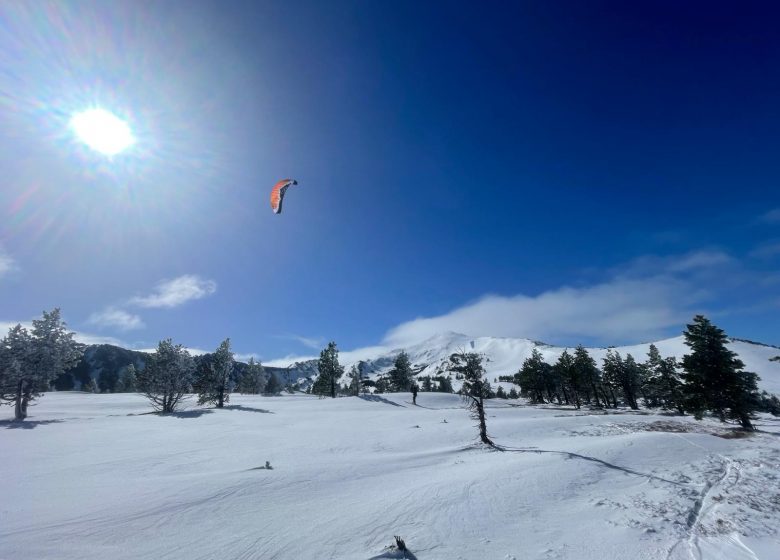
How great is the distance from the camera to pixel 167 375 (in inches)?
1491

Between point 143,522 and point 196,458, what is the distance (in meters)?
8.50

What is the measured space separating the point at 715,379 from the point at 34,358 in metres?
65.3

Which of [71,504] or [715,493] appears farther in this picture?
[715,493]

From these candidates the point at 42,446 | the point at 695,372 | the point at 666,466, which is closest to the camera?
the point at 666,466

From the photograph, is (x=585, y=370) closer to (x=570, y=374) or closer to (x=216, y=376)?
(x=570, y=374)

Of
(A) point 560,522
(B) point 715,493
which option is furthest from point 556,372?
(A) point 560,522

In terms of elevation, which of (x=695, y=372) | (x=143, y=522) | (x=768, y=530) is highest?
(x=695, y=372)

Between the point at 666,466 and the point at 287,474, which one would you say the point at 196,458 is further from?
the point at 666,466

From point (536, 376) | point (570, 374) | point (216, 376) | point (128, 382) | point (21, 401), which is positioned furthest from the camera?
point (128, 382)

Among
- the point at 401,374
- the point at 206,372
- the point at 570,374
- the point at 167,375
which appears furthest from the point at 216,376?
the point at 570,374

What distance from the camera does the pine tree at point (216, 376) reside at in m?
45.7

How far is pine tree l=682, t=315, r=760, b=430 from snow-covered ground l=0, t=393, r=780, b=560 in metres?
14.1

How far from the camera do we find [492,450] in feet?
58.9

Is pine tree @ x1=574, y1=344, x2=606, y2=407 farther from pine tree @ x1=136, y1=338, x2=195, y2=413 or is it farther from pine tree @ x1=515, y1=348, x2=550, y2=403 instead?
pine tree @ x1=136, y1=338, x2=195, y2=413
